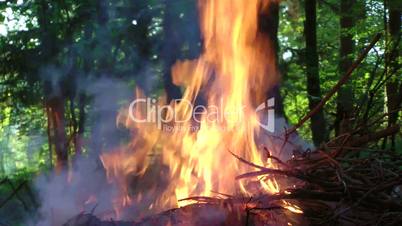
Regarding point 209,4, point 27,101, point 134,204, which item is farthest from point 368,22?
point 27,101

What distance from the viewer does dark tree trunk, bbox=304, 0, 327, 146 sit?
→ 8.41 m

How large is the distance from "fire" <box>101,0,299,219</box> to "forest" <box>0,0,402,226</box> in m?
0.02

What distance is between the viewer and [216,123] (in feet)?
17.6

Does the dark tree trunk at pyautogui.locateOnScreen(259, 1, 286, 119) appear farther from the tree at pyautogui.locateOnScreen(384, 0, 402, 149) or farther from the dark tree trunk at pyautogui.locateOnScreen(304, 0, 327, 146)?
the dark tree trunk at pyautogui.locateOnScreen(304, 0, 327, 146)

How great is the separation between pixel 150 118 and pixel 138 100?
3.45 ft

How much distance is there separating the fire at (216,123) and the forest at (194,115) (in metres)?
0.02

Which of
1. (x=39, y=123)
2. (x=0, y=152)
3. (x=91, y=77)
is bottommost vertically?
(x=0, y=152)

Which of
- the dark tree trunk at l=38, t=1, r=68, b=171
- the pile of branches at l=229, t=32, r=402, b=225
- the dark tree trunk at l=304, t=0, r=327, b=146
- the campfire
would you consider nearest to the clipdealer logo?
the campfire

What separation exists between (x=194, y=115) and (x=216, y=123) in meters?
1.20

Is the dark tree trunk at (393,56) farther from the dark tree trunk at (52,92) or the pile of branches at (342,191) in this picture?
the dark tree trunk at (52,92)

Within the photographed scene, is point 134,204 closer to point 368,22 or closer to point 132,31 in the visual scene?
point 132,31

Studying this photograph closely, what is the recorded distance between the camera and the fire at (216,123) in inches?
179

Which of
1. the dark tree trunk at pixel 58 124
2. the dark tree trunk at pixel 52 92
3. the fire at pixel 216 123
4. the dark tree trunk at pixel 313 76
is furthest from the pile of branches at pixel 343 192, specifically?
the dark tree trunk at pixel 58 124

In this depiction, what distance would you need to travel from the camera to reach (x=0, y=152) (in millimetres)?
19391
